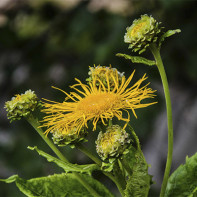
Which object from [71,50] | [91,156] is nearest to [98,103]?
[91,156]

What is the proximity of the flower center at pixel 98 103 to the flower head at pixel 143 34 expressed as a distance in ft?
0.38

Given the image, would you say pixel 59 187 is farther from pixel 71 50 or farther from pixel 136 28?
pixel 71 50

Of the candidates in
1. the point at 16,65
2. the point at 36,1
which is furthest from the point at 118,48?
the point at 36,1

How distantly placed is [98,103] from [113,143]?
0.09 metres

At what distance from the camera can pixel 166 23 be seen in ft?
7.52

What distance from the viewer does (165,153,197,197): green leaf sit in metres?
0.93

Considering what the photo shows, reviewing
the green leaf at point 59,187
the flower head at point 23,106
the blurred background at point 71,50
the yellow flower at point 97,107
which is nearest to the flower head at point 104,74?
the yellow flower at point 97,107

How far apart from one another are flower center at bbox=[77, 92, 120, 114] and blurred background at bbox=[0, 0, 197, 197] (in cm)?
117

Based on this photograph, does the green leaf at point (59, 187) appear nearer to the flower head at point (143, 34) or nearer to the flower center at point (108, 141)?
the flower center at point (108, 141)

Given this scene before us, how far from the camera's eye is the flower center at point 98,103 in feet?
2.77

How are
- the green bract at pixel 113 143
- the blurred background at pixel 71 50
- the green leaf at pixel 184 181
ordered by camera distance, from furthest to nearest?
the blurred background at pixel 71 50
the green leaf at pixel 184 181
the green bract at pixel 113 143

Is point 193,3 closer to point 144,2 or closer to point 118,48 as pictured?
point 144,2

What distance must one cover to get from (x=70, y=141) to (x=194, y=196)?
0.97 feet

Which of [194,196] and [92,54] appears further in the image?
[92,54]
